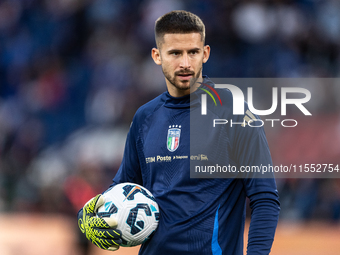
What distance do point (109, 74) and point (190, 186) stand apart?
802 centimetres

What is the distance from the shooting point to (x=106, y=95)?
10.1m

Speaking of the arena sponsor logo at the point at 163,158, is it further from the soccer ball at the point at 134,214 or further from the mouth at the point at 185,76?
the mouth at the point at 185,76

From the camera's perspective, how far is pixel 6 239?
898cm

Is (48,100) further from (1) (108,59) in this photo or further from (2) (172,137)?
(2) (172,137)

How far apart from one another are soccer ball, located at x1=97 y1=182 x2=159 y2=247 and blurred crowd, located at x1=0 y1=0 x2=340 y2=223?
16.5ft

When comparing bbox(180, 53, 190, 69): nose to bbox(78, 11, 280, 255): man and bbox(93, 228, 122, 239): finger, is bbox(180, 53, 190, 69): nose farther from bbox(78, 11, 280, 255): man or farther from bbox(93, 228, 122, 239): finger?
bbox(93, 228, 122, 239): finger

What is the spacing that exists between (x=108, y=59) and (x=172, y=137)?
8217mm

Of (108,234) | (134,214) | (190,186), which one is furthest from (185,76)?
(108,234)

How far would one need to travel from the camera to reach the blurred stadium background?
8164 millimetres

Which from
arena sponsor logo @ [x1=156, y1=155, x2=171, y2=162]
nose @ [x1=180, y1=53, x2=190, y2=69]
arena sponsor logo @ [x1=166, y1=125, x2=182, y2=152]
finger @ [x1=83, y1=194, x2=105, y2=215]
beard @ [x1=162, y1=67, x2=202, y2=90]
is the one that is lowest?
finger @ [x1=83, y1=194, x2=105, y2=215]

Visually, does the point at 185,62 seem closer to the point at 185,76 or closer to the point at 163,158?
the point at 185,76

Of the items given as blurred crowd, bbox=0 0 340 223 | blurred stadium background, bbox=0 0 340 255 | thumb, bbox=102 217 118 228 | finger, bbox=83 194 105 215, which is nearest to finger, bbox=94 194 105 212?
finger, bbox=83 194 105 215

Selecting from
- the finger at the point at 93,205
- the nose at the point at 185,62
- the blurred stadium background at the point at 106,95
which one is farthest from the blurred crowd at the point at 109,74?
the nose at the point at 185,62

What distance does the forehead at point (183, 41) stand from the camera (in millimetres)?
2691
